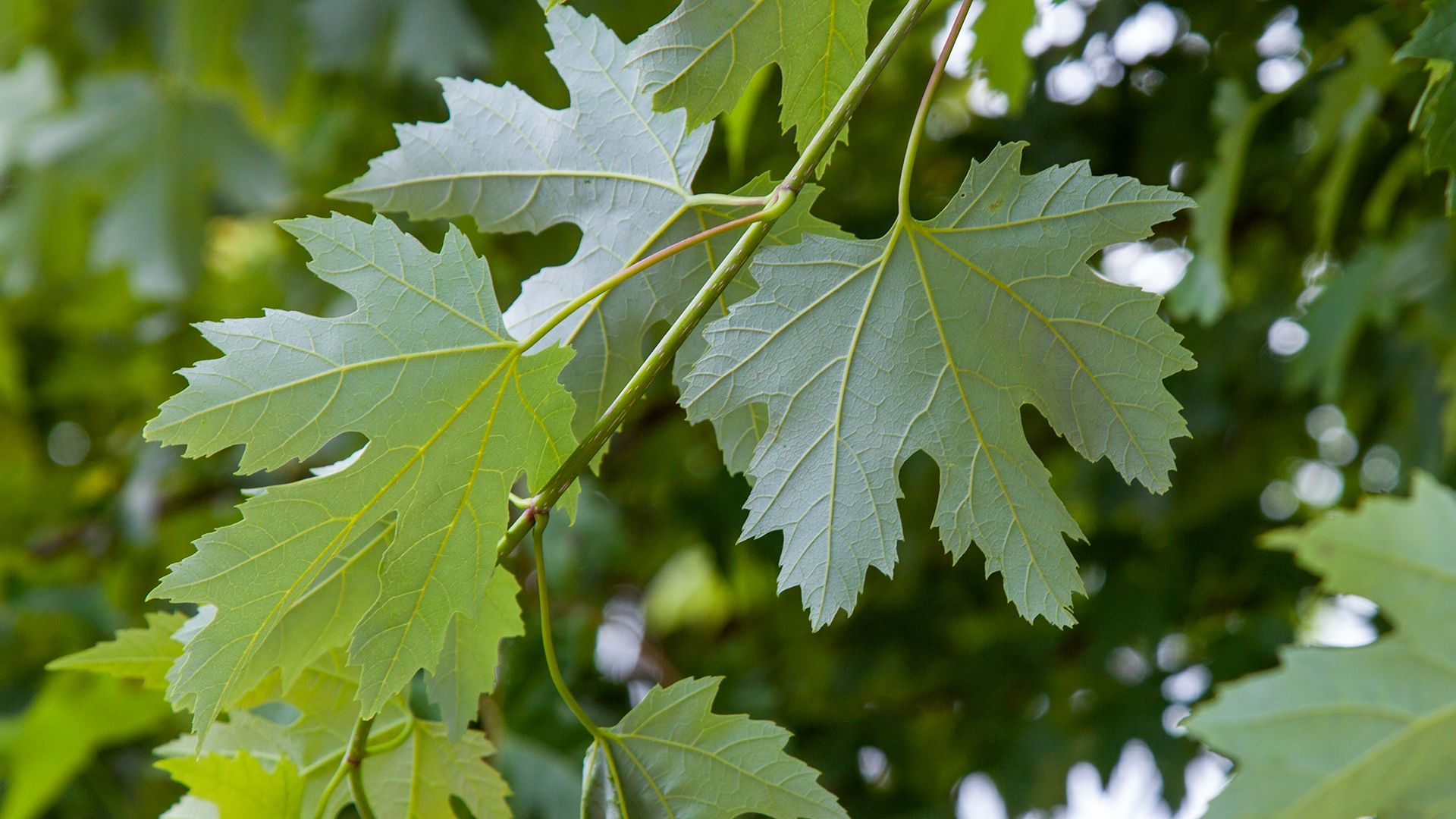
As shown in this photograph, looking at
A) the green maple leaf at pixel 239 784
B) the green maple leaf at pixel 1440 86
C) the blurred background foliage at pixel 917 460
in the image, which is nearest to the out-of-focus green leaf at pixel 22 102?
the blurred background foliage at pixel 917 460

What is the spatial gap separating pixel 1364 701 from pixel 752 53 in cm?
38

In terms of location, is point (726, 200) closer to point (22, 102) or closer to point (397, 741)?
point (397, 741)

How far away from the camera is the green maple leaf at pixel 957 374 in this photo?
486mm

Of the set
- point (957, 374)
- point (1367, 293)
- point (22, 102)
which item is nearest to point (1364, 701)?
point (957, 374)

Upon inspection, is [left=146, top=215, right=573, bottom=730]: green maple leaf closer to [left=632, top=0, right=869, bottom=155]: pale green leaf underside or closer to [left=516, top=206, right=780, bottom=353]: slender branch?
Result: [left=516, top=206, right=780, bottom=353]: slender branch

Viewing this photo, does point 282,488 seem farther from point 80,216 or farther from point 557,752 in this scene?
point 80,216

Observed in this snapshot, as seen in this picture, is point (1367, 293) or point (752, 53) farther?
point (1367, 293)

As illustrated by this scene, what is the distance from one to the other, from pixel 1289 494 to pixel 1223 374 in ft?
1.78

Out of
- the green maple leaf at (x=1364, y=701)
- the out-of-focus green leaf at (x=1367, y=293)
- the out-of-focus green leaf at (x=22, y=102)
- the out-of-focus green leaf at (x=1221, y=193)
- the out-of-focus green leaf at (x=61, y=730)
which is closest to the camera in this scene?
the green maple leaf at (x=1364, y=701)

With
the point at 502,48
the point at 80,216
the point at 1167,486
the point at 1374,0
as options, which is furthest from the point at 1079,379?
the point at 80,216

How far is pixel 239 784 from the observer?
0.53 m

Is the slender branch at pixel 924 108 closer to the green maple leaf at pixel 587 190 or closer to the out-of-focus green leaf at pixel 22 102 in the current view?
the green maple leaf at pixel 587 190

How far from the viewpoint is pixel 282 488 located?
0.45 metres

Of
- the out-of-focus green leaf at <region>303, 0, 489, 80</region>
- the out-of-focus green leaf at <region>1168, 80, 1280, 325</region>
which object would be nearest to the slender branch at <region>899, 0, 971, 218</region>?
the out-of-focus green leaf at <region>1168, 80, 1280, 325</region>
